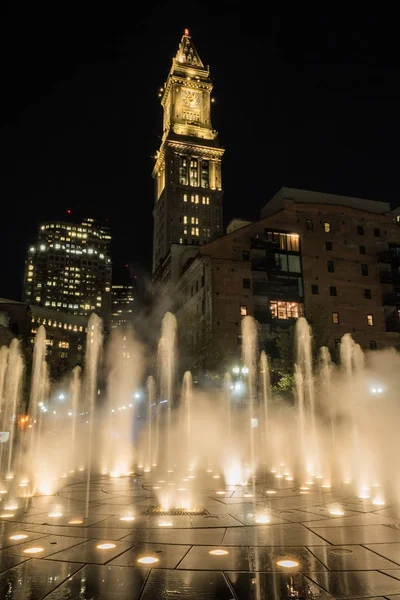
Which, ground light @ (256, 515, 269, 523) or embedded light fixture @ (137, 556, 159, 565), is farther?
ground light @ (256, 515, 269, 523)

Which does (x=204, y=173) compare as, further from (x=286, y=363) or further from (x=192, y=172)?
(x=286, y=363)

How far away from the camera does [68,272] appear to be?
18525 cm

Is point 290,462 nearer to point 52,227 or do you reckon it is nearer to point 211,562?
point 211,562

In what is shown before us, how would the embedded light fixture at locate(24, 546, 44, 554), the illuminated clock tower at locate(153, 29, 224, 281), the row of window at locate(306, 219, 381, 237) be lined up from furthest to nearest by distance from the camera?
the illuminated clock tower at locate(153, 29, 224, 281) → the row of window at locate(306, 219, 381, 237) → the embedded light fixture at locate(24, 546, 44, 554)

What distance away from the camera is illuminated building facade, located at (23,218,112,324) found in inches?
6964

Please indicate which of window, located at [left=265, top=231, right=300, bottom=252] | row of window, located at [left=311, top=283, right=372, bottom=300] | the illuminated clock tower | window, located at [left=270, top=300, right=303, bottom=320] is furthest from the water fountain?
the illuminated clock tower

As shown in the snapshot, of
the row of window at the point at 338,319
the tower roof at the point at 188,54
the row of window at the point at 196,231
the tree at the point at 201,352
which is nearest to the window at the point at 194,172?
the row of window at the point at 196,231

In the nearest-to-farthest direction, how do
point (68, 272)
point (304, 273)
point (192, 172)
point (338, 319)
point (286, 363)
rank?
1. point (286, 363)
2. point (338, 319)
3. point (304, 273)
4. point (192, 172)
5. point (68, 272)

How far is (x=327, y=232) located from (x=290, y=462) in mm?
36153

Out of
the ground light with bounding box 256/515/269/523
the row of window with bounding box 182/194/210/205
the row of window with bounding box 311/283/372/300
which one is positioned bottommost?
the ground light with bounding box 256/515/269/523

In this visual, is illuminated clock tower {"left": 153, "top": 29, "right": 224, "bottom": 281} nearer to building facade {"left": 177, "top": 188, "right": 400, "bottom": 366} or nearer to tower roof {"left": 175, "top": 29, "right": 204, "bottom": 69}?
tower roof {"left": 175, "top": 29, "right": 204, "bottom": 69}

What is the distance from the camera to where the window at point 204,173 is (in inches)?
3996

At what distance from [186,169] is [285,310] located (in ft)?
206

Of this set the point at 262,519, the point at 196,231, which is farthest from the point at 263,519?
the point at 196,231
